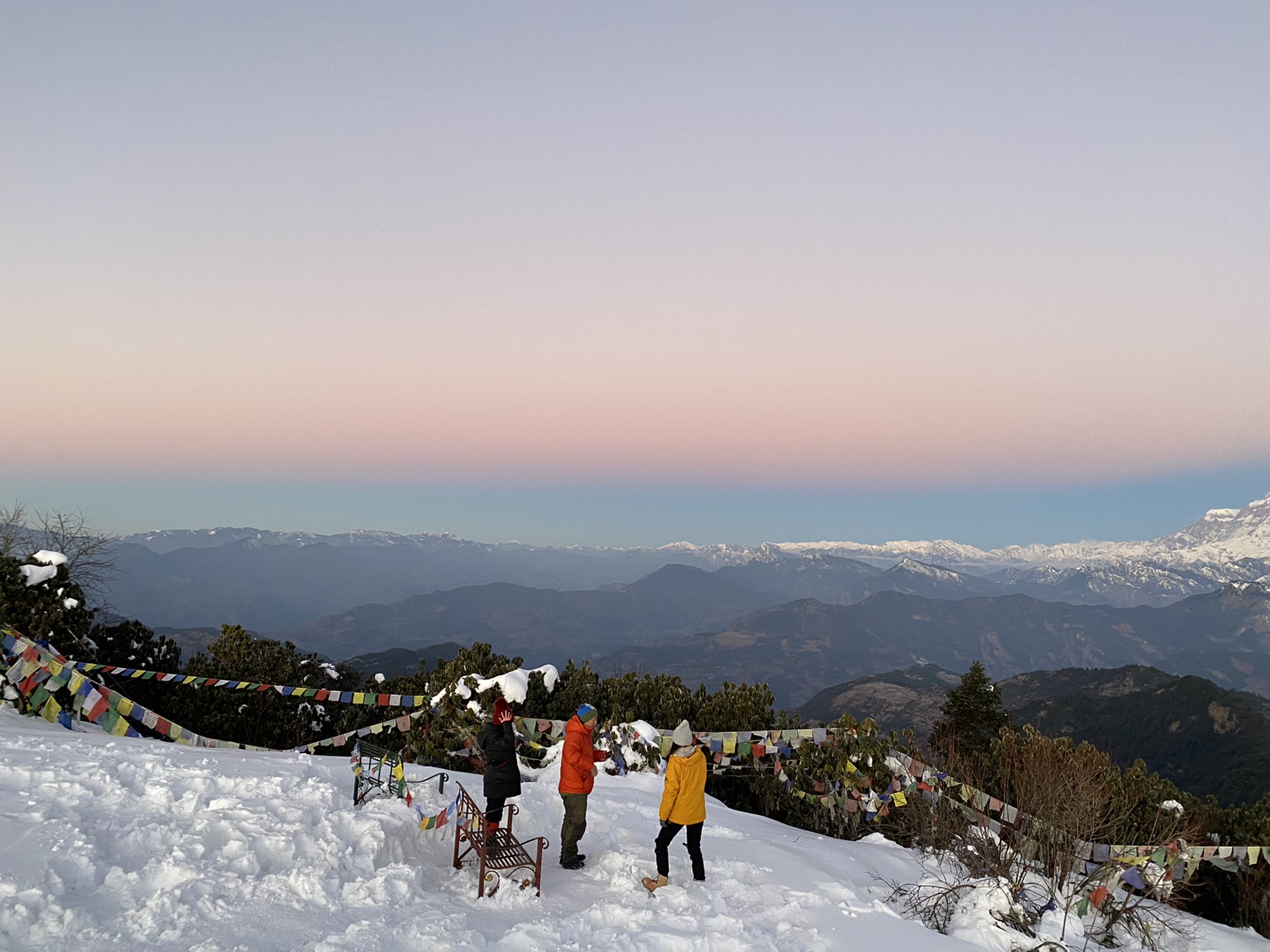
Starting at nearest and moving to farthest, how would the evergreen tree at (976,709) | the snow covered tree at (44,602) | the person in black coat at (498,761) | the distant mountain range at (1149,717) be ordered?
1. the person in black coat at (498,761)
2. the snow covered tree at (44,602)
3. the evergreen tree at (976,709)
4. the distant mountain range at (1149,717)

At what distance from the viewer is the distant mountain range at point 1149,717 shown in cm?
9888

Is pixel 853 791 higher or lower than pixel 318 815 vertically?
lower

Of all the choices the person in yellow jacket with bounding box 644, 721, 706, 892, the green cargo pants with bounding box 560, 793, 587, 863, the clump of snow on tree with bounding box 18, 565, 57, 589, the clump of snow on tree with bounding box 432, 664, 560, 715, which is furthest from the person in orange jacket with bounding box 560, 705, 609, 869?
the clump of snow on tree with bounding box 18, 565, 57, 589

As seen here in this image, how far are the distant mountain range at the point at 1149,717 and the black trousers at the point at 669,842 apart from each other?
79.3 metres

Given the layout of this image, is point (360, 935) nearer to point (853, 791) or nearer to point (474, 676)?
point (474, 676)

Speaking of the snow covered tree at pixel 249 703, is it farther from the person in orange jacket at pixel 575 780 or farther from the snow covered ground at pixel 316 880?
the person in orange jacket at pixel 575 780

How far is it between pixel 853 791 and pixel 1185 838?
216 inches

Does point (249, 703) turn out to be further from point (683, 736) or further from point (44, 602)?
point (683, 736)

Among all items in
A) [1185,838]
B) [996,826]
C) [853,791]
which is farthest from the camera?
[853,791]

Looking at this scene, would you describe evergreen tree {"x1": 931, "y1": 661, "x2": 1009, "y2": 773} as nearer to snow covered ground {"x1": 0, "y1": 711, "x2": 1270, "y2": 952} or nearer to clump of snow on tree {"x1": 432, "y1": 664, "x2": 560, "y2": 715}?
Result: clump of snow on tree {"x1": 432, "y1": 664, "x2": 560, "y2": 715}

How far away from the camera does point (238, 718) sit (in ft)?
57.4

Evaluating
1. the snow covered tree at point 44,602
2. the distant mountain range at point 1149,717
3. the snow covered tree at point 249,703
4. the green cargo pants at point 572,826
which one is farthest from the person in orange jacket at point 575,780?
the distant mountain range at point 1149,717

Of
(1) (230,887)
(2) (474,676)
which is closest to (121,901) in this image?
(1) (230,887)

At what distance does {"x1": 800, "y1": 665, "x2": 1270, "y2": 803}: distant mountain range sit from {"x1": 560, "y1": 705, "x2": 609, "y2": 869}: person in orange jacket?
79496 millimetres
